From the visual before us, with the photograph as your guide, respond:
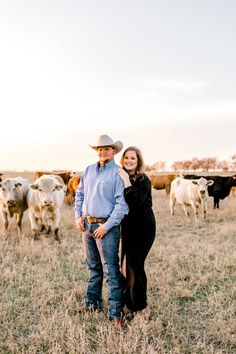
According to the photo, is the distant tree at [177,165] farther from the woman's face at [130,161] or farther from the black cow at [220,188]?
the woman's face at [130,161]

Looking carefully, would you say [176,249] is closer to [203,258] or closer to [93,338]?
[203,258]

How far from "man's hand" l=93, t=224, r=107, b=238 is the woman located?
34cm

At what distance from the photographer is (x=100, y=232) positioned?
4355 millimetres

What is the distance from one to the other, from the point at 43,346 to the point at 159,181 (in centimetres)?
2124

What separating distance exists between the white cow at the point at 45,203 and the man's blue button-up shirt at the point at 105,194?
4872 mm

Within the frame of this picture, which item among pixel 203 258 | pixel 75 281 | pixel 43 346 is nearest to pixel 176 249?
pixel 203 258

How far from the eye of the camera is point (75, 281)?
248 inches

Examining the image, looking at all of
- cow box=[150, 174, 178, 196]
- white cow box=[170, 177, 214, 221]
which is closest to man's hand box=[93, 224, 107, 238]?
white cow box=[170, 177, 214, 221]

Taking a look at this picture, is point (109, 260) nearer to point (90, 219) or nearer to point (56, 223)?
point (90, 219)

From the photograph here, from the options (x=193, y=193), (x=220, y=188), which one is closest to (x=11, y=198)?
(x=193, y=193)

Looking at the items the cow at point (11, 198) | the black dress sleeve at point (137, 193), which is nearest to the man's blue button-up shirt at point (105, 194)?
the black dress sleeve at point (137, 193)

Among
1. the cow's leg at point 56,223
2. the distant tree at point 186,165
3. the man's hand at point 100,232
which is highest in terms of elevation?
the distant tree at point 186,165

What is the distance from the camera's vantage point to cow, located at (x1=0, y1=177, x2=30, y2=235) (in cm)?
1018

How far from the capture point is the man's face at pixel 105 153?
14.9ft
